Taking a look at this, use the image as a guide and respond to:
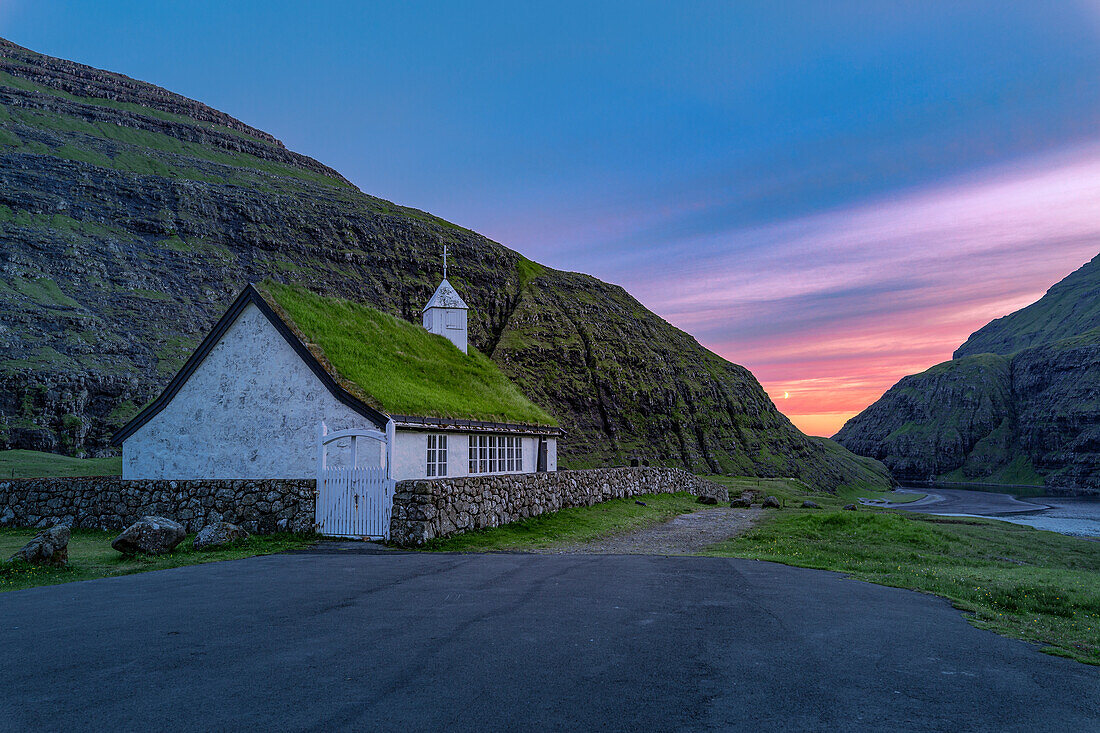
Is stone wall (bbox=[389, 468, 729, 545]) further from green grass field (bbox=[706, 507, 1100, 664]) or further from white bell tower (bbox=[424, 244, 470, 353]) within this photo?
white bell tower (bbox=[424, 244, 470, 353])

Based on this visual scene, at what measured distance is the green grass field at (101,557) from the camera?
45.0 ft

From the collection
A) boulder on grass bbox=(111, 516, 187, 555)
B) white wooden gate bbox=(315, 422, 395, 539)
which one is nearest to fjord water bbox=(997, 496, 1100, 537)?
white wooden gate bbox=(315, 422, 395, 539)

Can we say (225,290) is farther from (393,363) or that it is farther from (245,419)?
(245,419)

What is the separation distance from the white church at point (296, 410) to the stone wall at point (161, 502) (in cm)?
150

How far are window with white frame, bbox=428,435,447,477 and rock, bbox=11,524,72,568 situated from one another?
11.3m

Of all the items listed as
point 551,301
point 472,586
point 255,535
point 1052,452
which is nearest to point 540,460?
point 255,535

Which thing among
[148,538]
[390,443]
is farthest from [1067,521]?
[148,538]

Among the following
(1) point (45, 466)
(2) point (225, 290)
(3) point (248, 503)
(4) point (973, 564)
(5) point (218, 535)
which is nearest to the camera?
(5) point (218, 535)

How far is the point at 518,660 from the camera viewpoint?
745 centimetres

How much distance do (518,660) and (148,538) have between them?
1336 centimetres

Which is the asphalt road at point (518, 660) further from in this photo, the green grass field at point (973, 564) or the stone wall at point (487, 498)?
the stone wall at point (487, 498)

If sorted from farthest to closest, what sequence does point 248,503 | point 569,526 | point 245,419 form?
point 569,526 → point 245,419 → point 248,503

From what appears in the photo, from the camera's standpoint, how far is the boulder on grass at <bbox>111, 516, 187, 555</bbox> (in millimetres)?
16266

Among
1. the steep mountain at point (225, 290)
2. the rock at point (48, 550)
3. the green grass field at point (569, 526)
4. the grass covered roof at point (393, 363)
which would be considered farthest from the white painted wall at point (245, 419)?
the steep mountain at point (225, 290)
